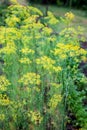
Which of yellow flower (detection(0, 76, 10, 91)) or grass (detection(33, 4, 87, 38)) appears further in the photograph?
grass (detection(33, 4, 87, 38))

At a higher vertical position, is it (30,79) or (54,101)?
(30,79)

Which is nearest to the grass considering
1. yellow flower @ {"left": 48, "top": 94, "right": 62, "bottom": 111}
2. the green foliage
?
the green foliage

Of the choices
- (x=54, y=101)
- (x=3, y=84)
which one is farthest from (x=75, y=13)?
(x=3, y=84)

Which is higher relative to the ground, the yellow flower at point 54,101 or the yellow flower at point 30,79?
the yellow flower at point 30,79

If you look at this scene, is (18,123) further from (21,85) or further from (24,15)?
(24,15)

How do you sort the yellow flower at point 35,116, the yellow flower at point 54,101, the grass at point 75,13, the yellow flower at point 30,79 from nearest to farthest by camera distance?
the yellow flower at point 30,79 < the yellow flower at point 35,116 < the yellow flower at point 54,101 < the grass at point 75,13

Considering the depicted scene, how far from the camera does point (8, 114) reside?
4.61m

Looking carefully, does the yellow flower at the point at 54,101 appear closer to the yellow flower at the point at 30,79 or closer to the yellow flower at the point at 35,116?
the yellow flower at the point at 35,116

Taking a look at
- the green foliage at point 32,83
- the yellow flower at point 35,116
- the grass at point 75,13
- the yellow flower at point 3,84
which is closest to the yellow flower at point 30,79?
the green foliage at point 32,83

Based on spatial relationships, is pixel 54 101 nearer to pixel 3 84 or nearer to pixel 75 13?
pixel 3 84

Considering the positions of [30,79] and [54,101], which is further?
[54,101]

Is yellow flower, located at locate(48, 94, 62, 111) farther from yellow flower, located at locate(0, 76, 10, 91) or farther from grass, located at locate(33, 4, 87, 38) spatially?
grass, located at locate(33, 4, 87, 38)

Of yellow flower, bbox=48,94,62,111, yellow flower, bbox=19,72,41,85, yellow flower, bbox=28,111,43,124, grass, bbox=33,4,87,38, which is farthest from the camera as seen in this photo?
grass, bbox=33,4,87,38

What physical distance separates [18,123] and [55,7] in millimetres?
11251
